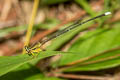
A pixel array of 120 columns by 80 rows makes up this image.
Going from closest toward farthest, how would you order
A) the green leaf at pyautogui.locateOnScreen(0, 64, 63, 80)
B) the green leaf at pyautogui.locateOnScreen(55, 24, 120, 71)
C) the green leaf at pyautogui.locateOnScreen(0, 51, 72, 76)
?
the green leaf at pyautogui.locateOnScreen(0, 51, 72, 76) < the green leaf at pyautogui.locateOnScreen(0, 64, 63, 80) < the green leaf at pyautogui.locateOnScreen(55, 24, 120, 71)

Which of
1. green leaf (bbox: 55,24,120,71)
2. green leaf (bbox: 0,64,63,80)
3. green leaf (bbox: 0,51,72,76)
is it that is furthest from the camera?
green leaf (bbox: 55,24,120,71)

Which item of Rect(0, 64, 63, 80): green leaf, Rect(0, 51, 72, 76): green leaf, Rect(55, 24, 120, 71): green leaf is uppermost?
Rect(55, 24, 120, 71): green leaf

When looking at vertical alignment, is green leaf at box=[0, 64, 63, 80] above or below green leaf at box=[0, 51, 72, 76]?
above

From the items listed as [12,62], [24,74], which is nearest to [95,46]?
[24,74]

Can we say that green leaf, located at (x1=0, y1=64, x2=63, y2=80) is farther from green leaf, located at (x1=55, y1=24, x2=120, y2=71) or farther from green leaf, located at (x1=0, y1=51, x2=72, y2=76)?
green leaf, located at (x1=55, y1=24, x2=120, y2=71)

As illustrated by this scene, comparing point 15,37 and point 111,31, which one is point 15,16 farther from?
point 111,31

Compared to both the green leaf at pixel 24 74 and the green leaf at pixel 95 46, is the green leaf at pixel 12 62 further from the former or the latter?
the green leaf at pixel 95 46

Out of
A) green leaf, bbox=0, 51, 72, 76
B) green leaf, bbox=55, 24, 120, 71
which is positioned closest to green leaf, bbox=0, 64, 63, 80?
green leaf, bbox=0, 51, 72, 76

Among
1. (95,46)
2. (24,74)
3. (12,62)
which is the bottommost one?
(12,62)

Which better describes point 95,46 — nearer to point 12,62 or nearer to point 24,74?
point 24,74

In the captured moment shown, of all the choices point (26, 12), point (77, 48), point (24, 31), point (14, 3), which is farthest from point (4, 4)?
point (77, 48)

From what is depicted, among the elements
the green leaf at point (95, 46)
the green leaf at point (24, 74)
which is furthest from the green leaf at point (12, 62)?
the green leaf at point (95, 46)
